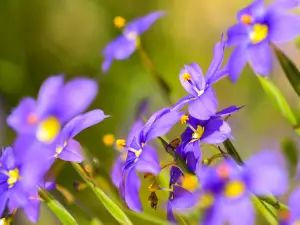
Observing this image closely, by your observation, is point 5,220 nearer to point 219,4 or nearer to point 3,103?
point 3,103

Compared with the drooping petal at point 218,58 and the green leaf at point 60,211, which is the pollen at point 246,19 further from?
the green leaf at point 60,211

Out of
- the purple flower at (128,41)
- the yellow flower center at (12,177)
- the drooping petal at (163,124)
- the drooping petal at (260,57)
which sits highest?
the yellow flower center at (12,177)

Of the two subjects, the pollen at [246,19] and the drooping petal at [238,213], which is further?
the pollen at [246,19]

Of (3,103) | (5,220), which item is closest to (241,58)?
(5,220)

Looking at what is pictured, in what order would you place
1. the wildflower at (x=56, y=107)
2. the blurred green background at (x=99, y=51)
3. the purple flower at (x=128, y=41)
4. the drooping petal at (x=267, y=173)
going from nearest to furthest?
1. the drooping petal at (x=267, y=173)
2. the wildflower at (x=56, y=107)
3. the purple flower at (x=128, y=41)
4. the blurred green background at (x=99, y=51)

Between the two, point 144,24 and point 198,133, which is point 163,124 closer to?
point 198,133

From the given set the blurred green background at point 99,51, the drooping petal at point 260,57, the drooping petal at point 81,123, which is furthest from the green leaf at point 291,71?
the blurred green background at point 99,51

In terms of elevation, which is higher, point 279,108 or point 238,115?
point 279,108

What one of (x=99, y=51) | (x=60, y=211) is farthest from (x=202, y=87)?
(x=99, y=51)
